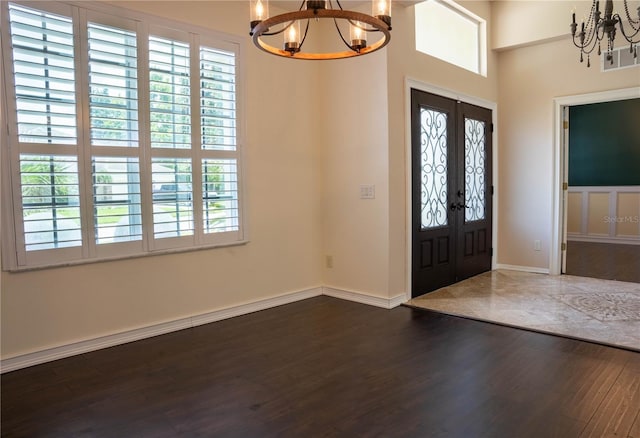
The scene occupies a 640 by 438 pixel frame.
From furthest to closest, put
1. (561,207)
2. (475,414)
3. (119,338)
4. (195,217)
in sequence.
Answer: (561,207) < (195,217) < (119,338) < (475,414)

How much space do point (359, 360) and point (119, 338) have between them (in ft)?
6.22

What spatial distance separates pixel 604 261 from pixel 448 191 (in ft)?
10.7

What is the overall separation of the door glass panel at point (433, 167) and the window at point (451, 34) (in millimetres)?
784

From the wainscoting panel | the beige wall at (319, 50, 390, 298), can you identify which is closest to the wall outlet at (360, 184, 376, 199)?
the beige wall at (319, 50, 390, 298)

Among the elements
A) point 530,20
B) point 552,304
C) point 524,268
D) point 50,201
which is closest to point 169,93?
point 50,201

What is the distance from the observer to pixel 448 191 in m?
5.09

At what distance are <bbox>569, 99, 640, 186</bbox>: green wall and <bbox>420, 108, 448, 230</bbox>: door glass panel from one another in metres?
5.11

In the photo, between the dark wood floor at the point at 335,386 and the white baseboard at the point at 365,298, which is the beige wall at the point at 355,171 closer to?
the white baseboard at the point at 365,298

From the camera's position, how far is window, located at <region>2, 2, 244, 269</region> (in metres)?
2.91

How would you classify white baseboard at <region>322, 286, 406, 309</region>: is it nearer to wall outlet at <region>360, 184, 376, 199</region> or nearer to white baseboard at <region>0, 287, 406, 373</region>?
white baseboard at <region>0, 287, 406, 373</region>

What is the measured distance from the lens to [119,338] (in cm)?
340

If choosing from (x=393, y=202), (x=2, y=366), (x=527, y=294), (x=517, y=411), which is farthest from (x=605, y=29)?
(x=2, y=366)

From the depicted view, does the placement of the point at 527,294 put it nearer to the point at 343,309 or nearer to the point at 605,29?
the point at 343,309

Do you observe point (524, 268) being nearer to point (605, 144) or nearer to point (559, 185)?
point (559, 185)
